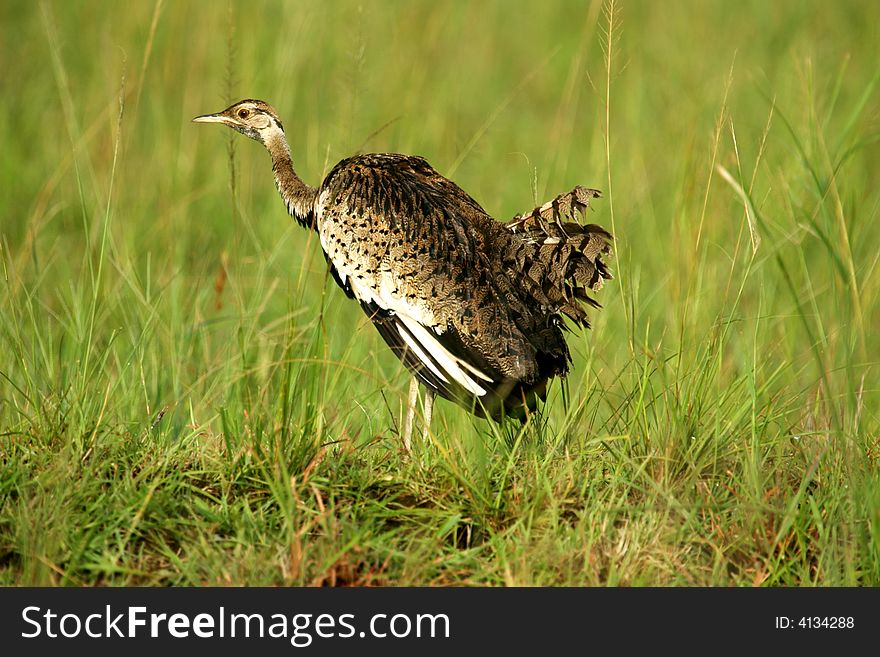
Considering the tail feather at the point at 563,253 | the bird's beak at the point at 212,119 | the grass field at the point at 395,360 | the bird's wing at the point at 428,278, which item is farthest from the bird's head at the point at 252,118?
the tail feather at the point at 563,253

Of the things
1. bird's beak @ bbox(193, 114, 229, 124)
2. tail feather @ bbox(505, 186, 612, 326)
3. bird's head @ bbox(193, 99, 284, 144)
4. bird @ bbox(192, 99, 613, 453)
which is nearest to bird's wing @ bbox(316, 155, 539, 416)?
bird @ bbox(192, 99, 613, 453)

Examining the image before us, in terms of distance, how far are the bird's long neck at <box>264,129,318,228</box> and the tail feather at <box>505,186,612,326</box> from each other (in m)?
0.98

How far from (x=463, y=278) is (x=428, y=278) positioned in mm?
145

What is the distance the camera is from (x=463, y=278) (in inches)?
174

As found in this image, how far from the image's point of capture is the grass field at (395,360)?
11.1ft

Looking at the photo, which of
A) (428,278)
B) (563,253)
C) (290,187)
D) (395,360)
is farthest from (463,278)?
(395,360)

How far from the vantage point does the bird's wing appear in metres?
4.33

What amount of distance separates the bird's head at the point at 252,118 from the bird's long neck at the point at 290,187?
0.04 metres

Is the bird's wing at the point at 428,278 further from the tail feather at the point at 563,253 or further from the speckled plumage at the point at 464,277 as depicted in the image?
the tail feather at the point at 563,253

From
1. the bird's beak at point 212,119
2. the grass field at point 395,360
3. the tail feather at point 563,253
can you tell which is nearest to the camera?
the grass field at point 395,360

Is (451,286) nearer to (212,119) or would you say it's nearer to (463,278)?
(463,278)

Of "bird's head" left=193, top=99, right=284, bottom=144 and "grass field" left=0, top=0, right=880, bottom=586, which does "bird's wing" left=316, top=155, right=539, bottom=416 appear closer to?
"grass field" left=0, top=0, right=880, bottom=586

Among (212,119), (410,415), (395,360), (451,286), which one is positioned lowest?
(410,415)

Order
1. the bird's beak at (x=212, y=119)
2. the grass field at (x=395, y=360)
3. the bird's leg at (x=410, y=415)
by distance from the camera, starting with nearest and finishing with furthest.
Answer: the grass field at (x=395, y=360)
the bird's leg at (x=410, y=415)
the bird's beak at (x=212, y=119)
